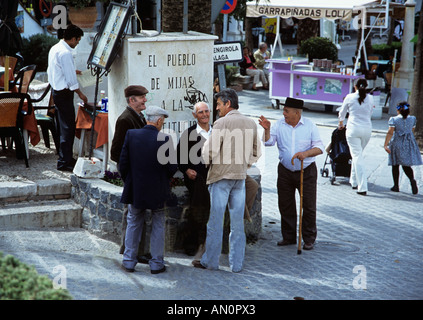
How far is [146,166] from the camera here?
682cm

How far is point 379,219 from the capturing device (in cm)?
971

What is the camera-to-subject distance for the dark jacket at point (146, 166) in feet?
22.3

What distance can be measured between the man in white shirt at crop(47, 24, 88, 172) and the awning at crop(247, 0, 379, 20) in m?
10.2

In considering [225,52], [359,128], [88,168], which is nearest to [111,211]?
[88,168]

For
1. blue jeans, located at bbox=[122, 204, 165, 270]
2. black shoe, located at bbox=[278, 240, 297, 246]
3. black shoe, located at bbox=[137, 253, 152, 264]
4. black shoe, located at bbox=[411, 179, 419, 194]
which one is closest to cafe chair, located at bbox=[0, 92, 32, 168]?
black shoe, located at bbox=[137, 253, 152, 264]

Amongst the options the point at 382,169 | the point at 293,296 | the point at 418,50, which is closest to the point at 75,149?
the point at 293,296

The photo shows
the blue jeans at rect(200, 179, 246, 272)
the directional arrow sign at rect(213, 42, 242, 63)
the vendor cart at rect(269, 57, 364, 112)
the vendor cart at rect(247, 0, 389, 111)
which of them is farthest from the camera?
the vendor cart at rect(247, 0, 389, 111)

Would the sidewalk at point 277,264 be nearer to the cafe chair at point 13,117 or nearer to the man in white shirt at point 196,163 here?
the man in white shirt at point 196,163

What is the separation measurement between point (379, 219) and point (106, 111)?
13.6ft

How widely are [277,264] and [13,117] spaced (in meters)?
4.25

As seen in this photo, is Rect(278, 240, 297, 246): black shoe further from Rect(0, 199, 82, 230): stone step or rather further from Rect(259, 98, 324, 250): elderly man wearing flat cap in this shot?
Rect(0, 199, 82, 230): stone step

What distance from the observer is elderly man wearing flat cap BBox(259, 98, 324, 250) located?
798 centimetres

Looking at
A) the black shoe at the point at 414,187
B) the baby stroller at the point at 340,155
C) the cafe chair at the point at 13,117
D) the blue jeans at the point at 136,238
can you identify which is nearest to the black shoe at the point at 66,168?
the cafe chair at the point at 13,117
